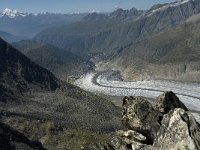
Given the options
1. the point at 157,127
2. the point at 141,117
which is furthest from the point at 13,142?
the point at 157,127

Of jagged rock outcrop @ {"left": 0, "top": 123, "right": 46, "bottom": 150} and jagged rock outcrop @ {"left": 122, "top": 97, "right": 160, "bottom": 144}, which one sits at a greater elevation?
jagged rock outcrop @ {"left": 122, "top": 97, "right": 160, "bottom": 144}

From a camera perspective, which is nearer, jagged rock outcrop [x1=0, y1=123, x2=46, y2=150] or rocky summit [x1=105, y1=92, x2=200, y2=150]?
rocky summit [x1=105, y1=92, x2=200, y2=150]

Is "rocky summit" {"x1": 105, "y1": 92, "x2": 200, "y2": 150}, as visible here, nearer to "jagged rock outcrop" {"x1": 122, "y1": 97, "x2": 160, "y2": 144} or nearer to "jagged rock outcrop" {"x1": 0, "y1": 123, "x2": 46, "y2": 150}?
"jagged rock outcrop" {"x1": 122, "y1": 97, "x2": 160, "y2": 144}

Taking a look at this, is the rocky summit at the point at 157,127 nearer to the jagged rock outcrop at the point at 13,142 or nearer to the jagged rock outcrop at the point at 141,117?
the jagged rock outcrop at the point at 141,117

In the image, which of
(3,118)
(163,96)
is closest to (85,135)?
(3,118)

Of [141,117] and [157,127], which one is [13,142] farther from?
[157,127]

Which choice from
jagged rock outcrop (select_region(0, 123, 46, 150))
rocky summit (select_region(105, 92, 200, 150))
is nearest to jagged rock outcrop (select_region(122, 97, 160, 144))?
rocky summit (select_region(105, 92, 200, 150))

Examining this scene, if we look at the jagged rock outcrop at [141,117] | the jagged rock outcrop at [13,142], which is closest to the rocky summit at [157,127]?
the jagged rock outcrop at [141,117]

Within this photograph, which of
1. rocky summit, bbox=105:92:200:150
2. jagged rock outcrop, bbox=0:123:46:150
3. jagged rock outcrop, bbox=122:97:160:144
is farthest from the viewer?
jagged rock outcrop, bbox=0:123:46:150

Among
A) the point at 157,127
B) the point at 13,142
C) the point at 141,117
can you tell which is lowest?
the point at 13,142
